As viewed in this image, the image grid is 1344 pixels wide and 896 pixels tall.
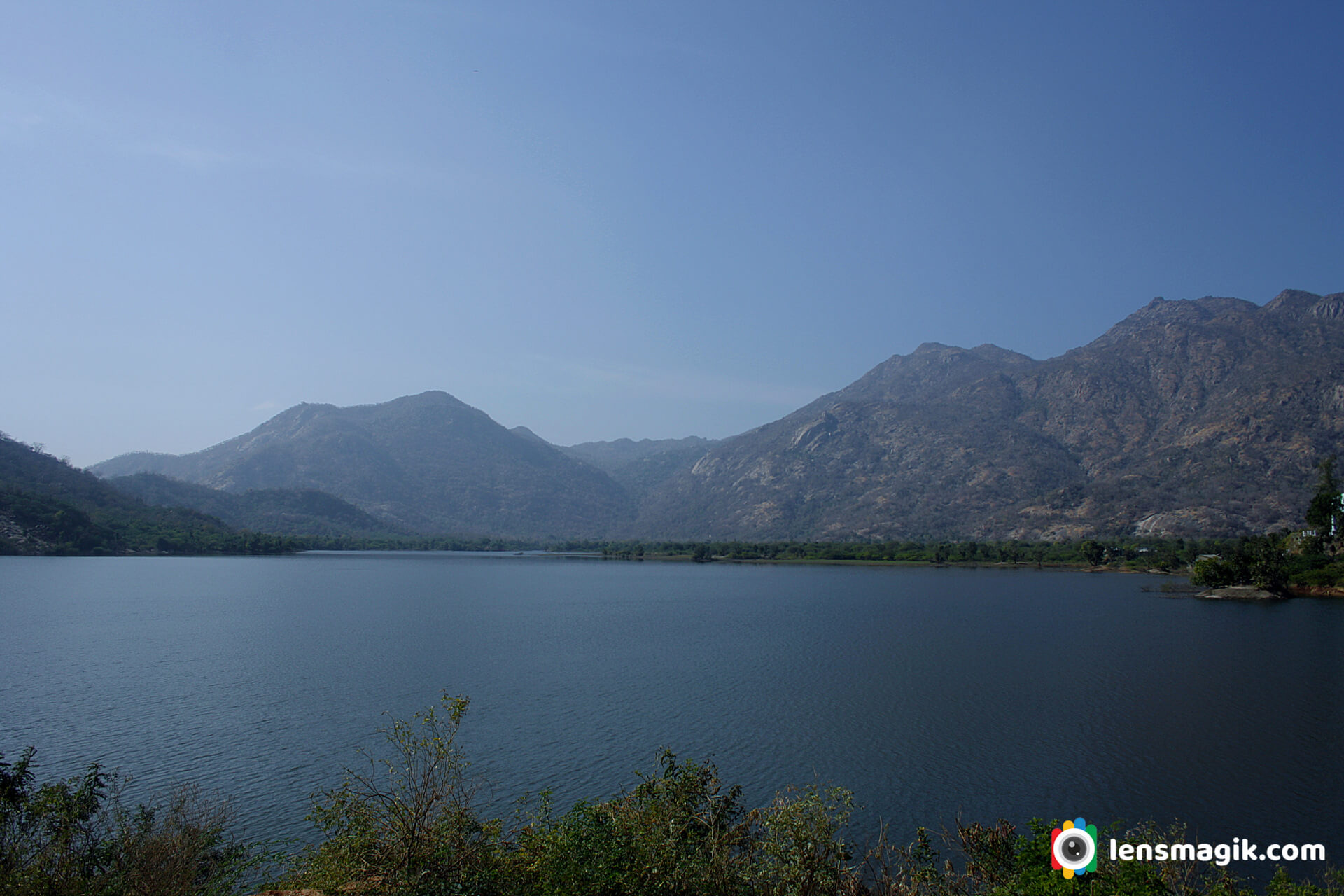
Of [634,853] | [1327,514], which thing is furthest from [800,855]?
[1327,514]

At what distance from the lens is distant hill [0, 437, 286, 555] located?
350 feet

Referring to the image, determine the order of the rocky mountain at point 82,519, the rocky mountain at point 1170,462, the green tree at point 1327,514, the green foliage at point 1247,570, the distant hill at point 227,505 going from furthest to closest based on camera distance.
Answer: the distant hill at point 227,505 → the rocky mountain at point 1170,462 → the rocky mountain at point 82,519 → the green tree at point 1327,514 → the green foliage at point 1247,570

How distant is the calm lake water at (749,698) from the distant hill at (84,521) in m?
63.1

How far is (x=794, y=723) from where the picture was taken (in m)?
24.4

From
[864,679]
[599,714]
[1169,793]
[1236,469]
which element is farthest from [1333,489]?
[599,714]

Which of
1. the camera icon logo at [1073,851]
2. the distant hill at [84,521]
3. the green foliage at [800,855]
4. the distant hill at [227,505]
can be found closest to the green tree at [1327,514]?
the camera icon logo at [1073,851]

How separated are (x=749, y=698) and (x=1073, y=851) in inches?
733

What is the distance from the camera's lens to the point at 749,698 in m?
27.9

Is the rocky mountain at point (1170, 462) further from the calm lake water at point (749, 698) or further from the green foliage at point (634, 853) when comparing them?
the green foliage at point (634, 853)

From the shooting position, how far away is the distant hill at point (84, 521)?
106812 millimetres

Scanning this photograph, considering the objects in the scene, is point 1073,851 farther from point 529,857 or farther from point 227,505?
point 227,505

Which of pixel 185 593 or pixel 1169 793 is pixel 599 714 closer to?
pixel 1169 793

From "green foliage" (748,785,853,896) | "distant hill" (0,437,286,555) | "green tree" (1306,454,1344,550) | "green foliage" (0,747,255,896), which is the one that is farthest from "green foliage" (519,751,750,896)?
"distant hill" (0,437,286,555)

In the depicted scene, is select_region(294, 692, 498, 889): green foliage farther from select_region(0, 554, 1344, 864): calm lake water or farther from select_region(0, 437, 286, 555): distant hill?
select_region(0, 437, 286, 555): distant hill
